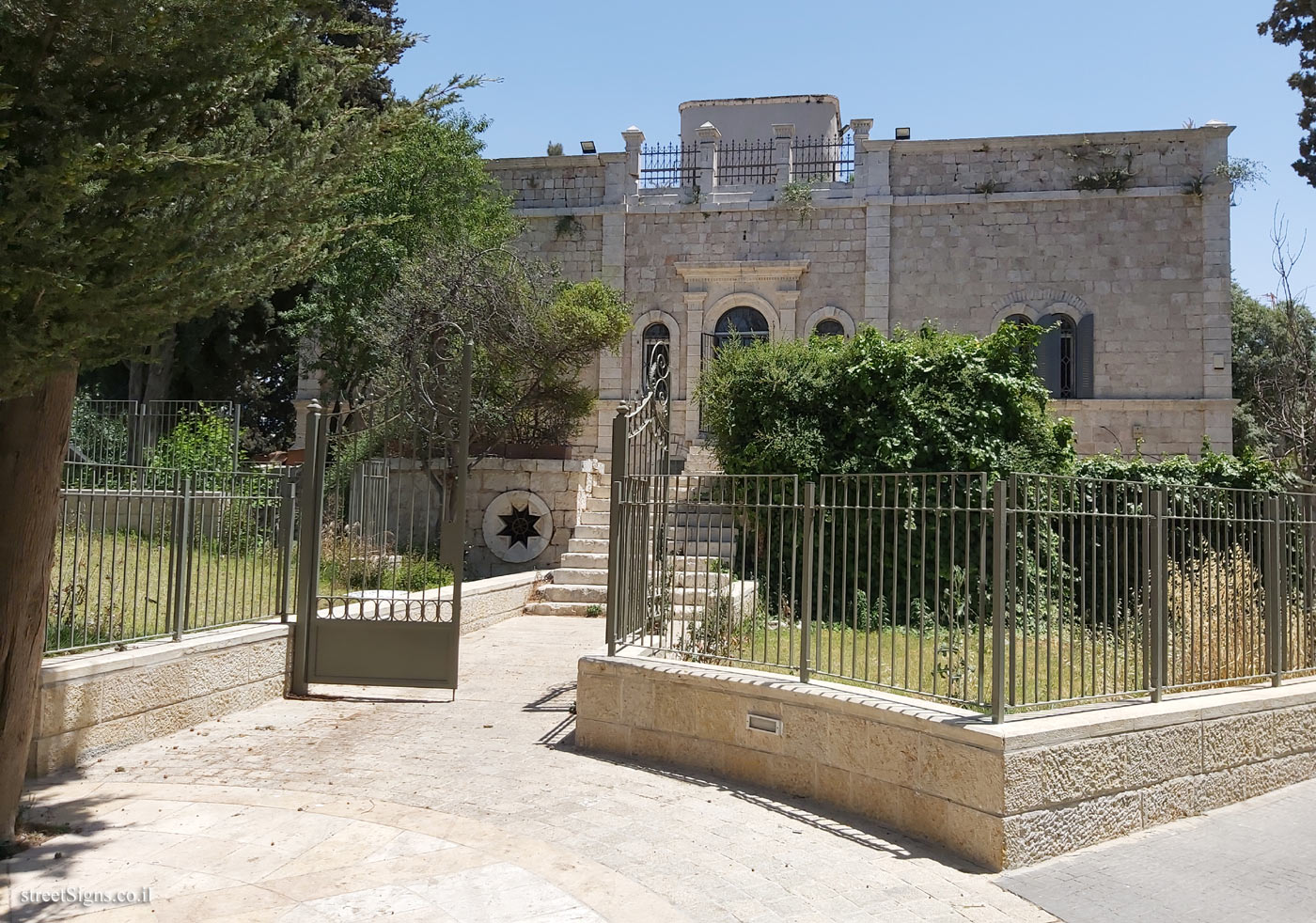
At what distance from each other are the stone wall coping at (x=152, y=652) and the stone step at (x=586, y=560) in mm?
5515

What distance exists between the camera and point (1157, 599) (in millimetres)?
5871

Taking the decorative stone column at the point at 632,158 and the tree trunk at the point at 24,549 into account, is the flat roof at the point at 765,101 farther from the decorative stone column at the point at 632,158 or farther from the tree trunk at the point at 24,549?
the tree trunk at the point at 24,549

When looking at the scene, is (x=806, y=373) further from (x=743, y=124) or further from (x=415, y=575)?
(x=743, y=124)

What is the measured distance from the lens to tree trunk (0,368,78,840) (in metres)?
4.81

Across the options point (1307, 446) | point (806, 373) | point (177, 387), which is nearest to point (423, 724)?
point (806, 373)

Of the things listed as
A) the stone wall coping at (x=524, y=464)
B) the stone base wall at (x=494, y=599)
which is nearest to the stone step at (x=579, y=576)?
the stone base wall at (x=494, y=599)

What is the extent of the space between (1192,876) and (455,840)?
3.61 metres

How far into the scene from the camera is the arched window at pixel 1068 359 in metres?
18.5

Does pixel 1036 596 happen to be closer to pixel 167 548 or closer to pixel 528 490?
pixel 167 548

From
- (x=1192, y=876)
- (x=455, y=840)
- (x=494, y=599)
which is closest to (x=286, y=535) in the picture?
(x=494, y=599)

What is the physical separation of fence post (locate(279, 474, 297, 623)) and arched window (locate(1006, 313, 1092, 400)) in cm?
1461

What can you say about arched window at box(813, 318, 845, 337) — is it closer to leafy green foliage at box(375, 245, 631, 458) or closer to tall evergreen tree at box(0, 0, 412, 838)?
leafy green foliage at box(375, 245, 631, 458)

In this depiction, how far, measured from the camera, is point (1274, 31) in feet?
50.6

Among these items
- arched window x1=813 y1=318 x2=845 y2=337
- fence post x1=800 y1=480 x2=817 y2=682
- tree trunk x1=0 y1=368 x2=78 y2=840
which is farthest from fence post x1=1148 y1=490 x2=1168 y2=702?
arched window x1=813 y1=318 x2=845 y2=337
